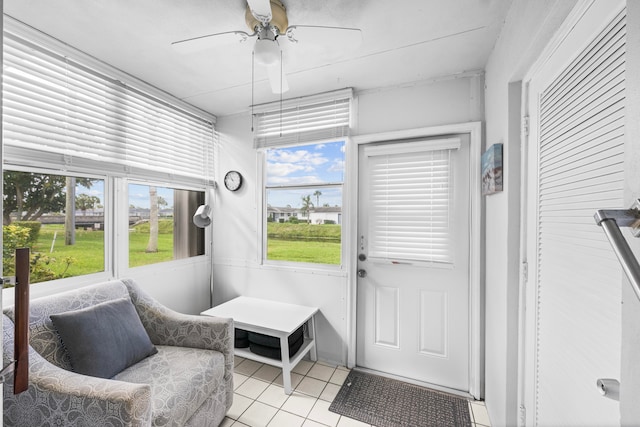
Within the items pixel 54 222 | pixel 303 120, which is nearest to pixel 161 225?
pixel 54 222

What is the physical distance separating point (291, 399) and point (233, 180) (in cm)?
209

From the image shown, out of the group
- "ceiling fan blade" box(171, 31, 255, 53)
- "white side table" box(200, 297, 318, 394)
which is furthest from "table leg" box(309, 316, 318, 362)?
"ceiling fan blade" box(171, 31, 255, 53)

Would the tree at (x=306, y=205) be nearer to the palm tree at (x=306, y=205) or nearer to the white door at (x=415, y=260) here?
the palm tree at (x=306, y=205)

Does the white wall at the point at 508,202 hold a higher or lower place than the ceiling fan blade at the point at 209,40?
lower

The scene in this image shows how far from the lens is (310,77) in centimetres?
224

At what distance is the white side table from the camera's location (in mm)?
2098

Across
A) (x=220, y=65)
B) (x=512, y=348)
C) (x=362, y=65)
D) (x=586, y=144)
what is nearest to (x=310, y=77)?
(x=362, y=65)

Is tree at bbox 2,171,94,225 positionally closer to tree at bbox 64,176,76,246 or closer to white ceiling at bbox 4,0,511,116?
tree at bbox 64,176,76,246

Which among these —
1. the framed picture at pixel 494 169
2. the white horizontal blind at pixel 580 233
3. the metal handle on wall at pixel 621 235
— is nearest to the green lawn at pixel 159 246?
the framed picture at pixel 494 169

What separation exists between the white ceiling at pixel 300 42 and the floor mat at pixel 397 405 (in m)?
2.33

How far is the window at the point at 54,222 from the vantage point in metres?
1.75

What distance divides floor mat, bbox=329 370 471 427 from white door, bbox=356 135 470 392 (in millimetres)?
161

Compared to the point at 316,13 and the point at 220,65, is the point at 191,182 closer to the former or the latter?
the point at 220,65

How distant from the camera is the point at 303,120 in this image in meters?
2.63
